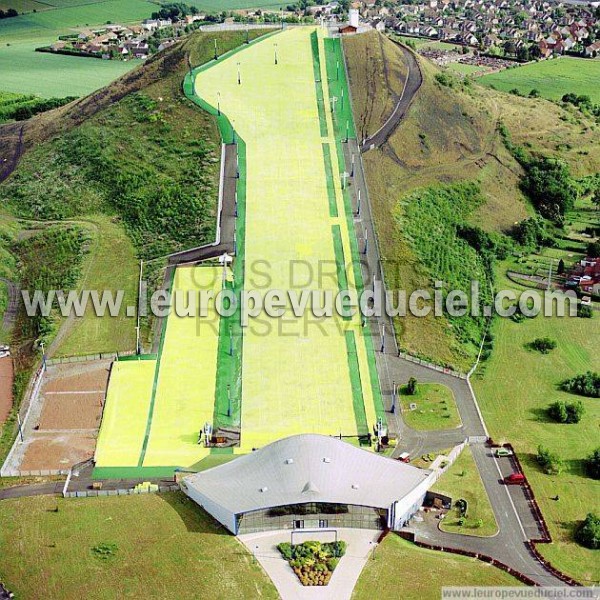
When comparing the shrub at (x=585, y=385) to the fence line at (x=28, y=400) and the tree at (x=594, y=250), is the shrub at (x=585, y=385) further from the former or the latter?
the fence line at (x=28, y=400)

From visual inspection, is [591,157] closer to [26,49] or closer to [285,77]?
[285,77]

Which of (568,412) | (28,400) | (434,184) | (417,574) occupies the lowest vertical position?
(417,574)

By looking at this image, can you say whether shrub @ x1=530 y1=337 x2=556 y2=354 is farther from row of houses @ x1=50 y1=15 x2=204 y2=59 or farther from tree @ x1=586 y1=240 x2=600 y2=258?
row of houses @ x1=50 y1=15 x2=204 y2=59

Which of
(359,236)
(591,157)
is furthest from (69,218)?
(591,157)

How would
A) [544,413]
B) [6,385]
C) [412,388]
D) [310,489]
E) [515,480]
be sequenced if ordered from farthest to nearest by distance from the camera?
[6,385]
[412,388]
[544,413]
[515,480]
[310,489]

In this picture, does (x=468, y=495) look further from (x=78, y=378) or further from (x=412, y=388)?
(x=78, y=378)

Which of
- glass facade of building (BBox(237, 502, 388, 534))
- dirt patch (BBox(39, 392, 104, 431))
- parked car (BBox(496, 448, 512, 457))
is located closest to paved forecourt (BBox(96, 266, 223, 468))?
dirt patch (BBox(39, 392, 104, 431))

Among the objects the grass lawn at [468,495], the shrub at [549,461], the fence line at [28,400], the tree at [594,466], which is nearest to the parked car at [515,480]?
the grass lawn at [468,495]

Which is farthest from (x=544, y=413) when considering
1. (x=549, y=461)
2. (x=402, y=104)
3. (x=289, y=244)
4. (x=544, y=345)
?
(x=402, y=104)
